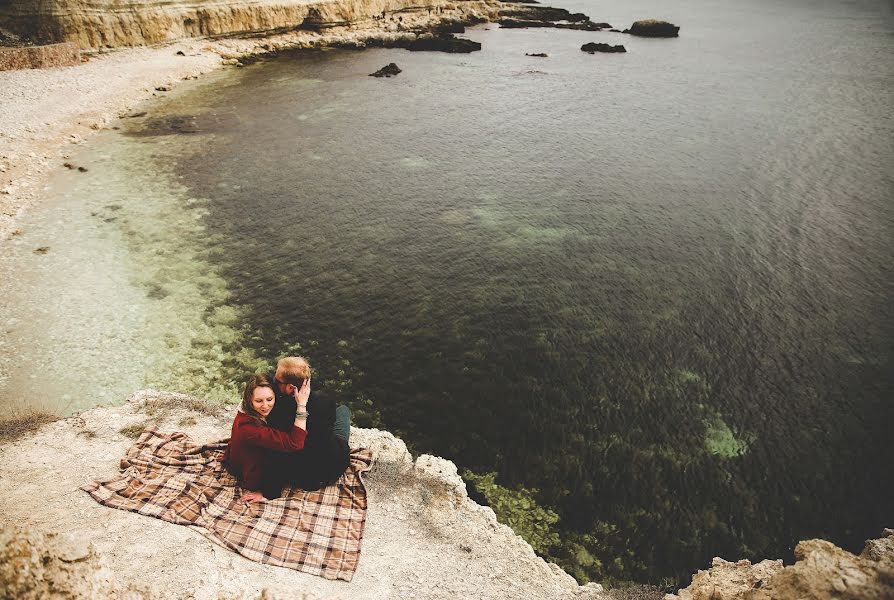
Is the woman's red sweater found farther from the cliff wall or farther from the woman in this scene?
the cliff wall

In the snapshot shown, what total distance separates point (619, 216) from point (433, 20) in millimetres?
53097

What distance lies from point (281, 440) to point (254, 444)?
0.36 m

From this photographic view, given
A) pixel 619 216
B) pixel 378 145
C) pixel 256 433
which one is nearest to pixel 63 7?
pixel 378 145

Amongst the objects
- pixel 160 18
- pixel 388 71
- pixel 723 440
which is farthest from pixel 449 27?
pixel 723 440

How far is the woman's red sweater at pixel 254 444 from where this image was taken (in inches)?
229

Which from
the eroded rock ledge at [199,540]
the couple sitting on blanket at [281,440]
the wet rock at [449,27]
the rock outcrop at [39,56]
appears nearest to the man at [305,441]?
the couple sitting on blanket at [281,440]

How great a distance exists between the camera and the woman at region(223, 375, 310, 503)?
19.1 feet

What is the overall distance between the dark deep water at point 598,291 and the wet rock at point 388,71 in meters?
9.45

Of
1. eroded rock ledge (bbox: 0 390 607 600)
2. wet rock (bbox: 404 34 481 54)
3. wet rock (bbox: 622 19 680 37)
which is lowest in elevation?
eroded rock ledge (bbox: 0 390 607 600)

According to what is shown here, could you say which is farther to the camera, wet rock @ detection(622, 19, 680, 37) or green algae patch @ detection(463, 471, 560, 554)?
wet rock @ detection(622, 19, 680, 37)

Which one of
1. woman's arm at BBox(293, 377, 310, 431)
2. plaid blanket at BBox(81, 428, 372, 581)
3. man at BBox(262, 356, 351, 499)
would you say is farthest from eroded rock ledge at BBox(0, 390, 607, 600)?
woman's arm at BBox(293, 377, 310, 431)

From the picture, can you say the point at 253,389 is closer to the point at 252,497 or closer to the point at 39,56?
the point at 252,497

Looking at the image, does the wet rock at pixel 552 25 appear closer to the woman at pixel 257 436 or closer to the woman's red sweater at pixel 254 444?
the woman at pixel 257 436

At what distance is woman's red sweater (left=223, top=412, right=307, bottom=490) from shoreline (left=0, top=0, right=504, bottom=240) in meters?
12.3
